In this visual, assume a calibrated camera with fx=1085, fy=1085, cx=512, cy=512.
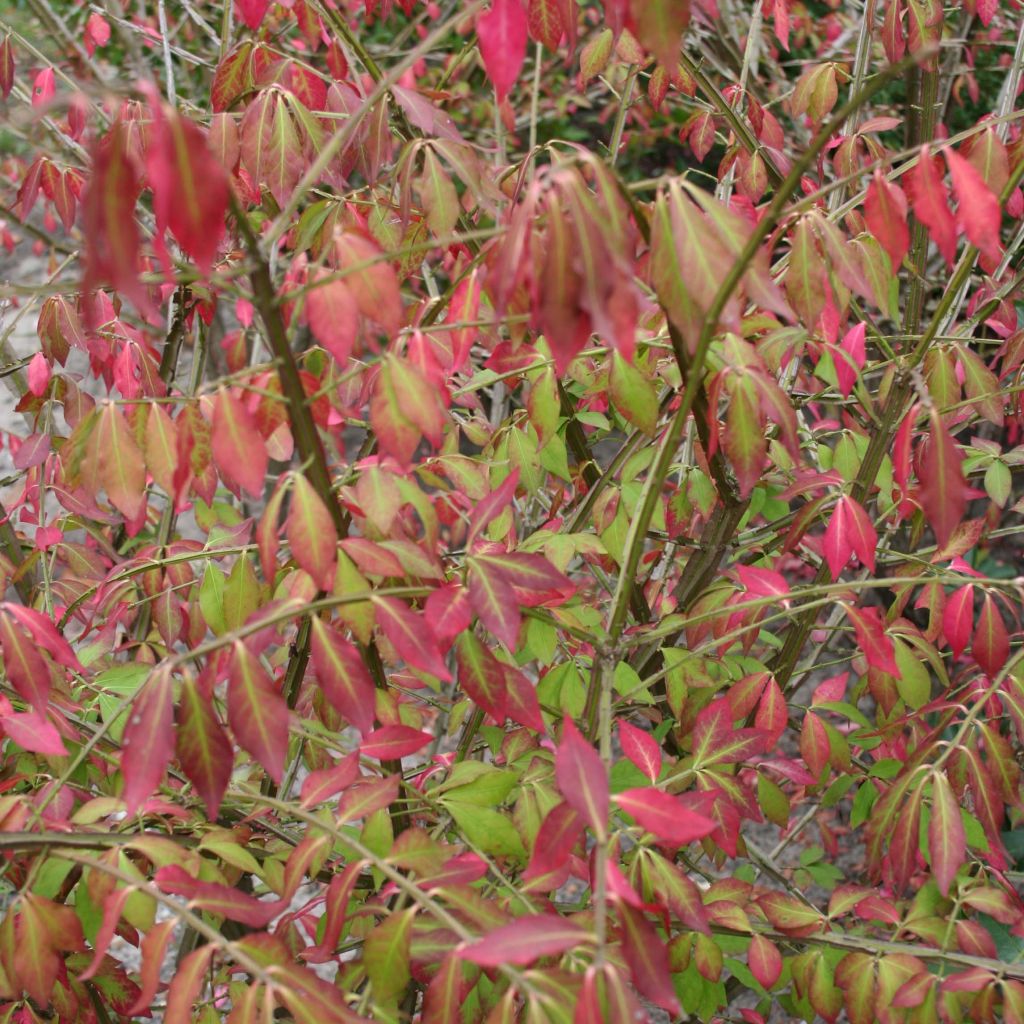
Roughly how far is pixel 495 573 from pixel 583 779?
26 centimetres

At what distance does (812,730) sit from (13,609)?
1098 millimetres

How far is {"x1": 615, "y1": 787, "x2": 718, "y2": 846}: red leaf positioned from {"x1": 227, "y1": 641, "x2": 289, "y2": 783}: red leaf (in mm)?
310

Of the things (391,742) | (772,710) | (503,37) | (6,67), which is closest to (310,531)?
(391,742)

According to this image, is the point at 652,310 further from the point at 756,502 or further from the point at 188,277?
the point at 188,277

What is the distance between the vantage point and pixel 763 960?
1.45 m

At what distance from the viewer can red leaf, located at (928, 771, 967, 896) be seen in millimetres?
1312

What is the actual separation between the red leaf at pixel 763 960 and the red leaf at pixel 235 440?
3.13 ft

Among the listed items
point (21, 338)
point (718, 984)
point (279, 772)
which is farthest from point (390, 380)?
point (21, 338)

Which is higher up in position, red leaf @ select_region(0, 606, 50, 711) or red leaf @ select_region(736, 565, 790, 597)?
red leaf @ select_region(0, 606, 50, 711)

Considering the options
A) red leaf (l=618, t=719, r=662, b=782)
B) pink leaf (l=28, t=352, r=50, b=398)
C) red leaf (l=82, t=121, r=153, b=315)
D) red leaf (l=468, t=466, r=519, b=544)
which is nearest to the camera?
red leaf (l=82, t=121, r=153, b=315)

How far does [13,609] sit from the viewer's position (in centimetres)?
123

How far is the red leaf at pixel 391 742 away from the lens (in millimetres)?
1239

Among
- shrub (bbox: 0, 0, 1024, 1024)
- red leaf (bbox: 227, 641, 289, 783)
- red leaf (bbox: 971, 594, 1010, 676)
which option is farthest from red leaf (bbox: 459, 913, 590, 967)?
red leaf (bbox: 971, 594, 1010, 676)

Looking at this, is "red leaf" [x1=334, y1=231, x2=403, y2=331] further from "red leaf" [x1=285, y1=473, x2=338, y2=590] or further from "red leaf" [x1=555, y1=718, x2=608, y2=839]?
A: "red leaf" [x1=555, y1=718, x2=608, y2=839]
